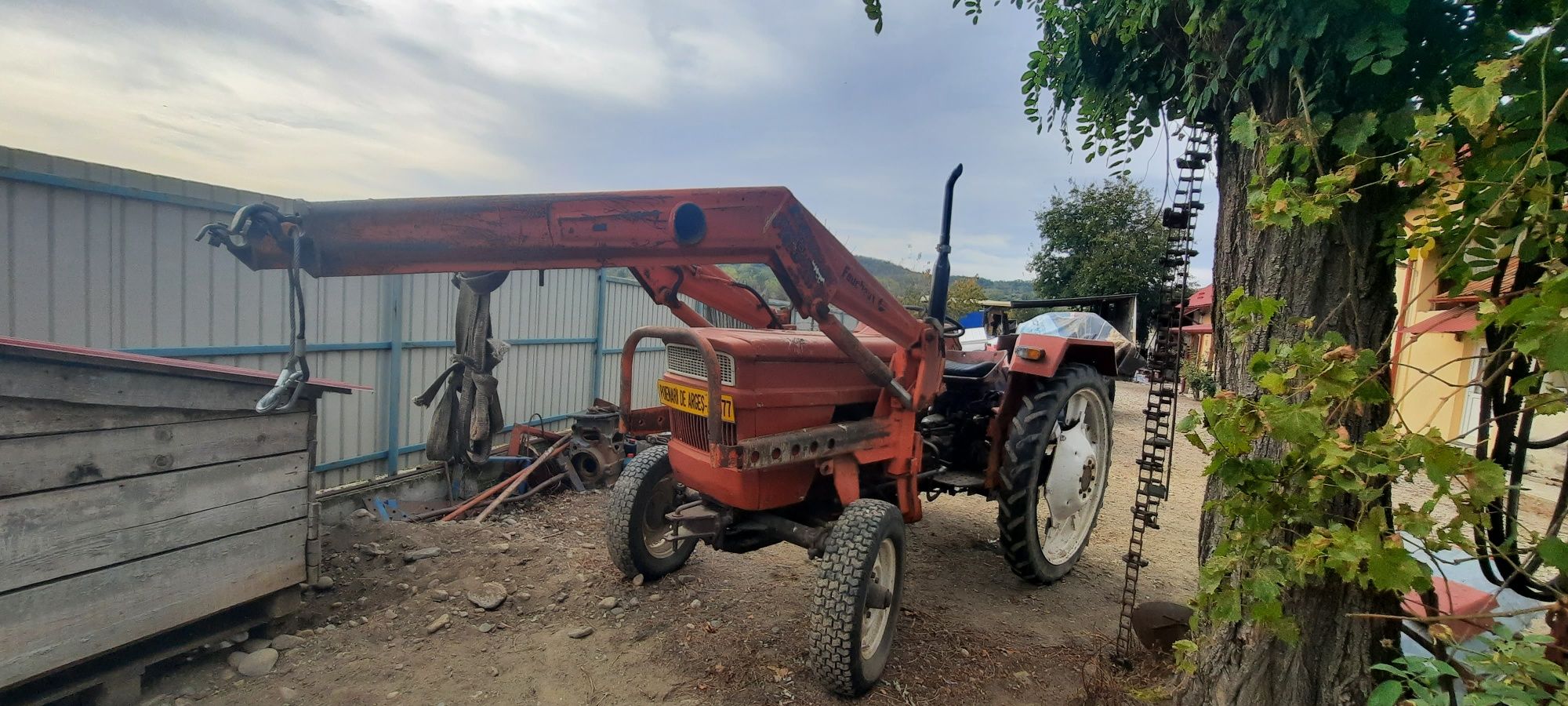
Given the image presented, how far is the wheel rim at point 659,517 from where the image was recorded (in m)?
3.85

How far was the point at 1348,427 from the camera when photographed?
204 cm

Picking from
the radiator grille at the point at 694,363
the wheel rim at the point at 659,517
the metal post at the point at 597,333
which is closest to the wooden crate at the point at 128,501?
the wheel rim at the point at 659,517

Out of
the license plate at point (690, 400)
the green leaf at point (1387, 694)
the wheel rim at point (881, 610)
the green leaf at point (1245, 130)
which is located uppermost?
the green leaf at point (1245, 130)

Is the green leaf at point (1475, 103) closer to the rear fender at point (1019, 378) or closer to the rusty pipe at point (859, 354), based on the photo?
the rusty pipe at point (859, 354)

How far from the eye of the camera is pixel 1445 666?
1412mm

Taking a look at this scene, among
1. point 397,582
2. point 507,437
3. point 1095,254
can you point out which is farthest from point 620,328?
point 1095,254

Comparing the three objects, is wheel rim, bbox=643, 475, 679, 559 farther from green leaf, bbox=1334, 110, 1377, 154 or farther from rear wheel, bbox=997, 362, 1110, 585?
green leaf, bbox=1334, 110, 1377, 154

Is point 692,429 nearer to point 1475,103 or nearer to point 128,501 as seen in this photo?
point 128,501

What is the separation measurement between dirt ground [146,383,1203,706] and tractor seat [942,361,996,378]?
4.04ft

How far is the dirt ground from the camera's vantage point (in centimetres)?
288

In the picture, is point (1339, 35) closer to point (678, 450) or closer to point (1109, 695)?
point (1109, 695)

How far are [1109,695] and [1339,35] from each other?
2336mm

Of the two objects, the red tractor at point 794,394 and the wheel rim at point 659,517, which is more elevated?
the red tractor at point 794,394

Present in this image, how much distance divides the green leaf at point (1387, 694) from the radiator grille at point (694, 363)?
2.18 m
